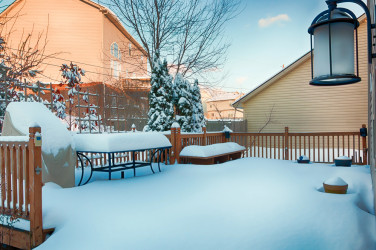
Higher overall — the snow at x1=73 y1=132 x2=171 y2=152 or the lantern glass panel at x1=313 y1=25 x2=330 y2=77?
the lantern glass panel at x1=313 y1=25 x2=330 y2=77

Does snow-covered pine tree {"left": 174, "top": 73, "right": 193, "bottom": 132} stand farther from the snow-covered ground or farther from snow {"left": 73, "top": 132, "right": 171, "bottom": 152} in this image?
Answer: the snow-covered ground

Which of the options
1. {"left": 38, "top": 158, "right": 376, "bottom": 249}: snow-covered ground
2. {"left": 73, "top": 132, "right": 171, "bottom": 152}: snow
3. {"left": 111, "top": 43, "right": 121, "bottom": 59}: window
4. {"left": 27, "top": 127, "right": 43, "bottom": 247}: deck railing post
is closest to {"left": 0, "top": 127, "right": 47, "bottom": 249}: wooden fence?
{"left": 27, "top": 127, "right": 43, "bottom": 247}: deck railing post

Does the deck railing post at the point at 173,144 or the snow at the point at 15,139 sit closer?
the snow at the point at 15,139

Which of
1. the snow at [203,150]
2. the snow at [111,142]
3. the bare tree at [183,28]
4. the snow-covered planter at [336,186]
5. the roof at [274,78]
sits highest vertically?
the bare tree at [183,28]

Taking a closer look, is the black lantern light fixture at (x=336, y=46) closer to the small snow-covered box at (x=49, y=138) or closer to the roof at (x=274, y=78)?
the small snow-covered box at (x=49, y=138)

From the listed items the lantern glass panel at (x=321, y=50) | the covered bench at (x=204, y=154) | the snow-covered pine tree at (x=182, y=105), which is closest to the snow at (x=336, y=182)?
the lantern glass panel at (x=321, y=50)

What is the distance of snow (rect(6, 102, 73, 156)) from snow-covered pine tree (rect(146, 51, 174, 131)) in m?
4.60

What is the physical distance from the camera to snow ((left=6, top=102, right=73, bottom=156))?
4.24 m

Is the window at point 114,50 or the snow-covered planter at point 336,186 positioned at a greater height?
the window at point 114,50

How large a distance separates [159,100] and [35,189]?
6643 millimetres

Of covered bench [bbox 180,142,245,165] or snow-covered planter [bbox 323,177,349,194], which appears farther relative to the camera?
covered bench [bbox 180,142,245,165]

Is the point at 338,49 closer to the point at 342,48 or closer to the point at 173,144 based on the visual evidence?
the point at 342,48

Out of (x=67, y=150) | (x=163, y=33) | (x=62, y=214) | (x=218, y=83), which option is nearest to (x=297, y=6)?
(x=218, y=83)

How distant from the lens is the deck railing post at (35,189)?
2670 millimetres
